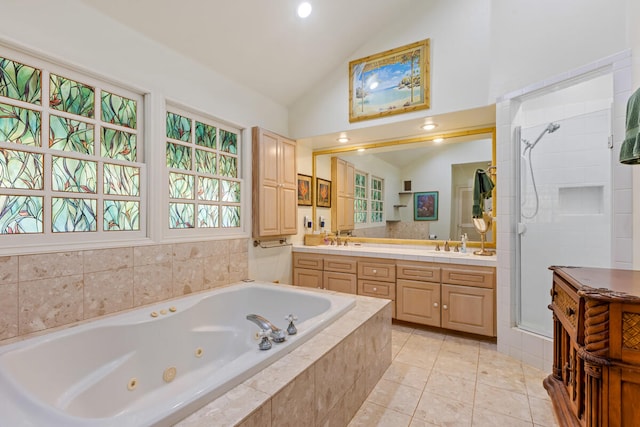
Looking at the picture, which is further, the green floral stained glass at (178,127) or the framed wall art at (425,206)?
the framed wall art at (425,206)

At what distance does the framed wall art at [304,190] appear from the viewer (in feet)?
12.7

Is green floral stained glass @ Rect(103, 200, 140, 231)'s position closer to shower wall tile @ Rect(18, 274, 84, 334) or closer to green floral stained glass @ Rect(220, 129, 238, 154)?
shower wall tile @ Rect(18, 274, 84, 334)

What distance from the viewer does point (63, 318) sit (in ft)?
5.77

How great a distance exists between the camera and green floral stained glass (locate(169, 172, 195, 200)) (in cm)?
248

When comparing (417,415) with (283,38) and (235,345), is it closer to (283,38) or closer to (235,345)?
(235,345)

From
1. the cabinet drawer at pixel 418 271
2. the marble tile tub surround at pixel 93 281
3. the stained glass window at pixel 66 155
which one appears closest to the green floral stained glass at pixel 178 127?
the stained glass window at pixel 66 155

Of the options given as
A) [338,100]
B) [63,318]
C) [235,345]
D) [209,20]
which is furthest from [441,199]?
[63,318]

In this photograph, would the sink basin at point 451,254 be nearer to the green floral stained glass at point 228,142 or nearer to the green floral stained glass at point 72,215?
the green floral stained glass at point 228,142

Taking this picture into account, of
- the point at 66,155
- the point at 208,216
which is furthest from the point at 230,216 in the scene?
the point at 66,155

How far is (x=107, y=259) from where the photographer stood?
1.96 meters

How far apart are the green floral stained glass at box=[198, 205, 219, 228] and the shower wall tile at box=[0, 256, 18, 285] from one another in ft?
4.13

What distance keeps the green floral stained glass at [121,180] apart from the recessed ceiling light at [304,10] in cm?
196

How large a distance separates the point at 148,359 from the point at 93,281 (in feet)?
2.05

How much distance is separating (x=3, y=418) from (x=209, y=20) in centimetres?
262
